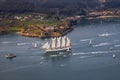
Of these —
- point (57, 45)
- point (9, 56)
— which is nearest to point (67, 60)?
point (57, 45)

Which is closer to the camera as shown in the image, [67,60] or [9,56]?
[67,60]

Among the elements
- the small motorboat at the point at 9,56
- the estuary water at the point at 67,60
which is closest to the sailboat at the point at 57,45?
the estuary water at the point at 67,60

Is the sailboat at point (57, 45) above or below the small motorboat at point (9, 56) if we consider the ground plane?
above

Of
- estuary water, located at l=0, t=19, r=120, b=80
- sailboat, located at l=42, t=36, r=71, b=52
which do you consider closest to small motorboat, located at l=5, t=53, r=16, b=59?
estuary water, located at l=0, t=19, r=120, b=80

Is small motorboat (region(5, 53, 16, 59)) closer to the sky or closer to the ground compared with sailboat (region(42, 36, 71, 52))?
closer to the ground

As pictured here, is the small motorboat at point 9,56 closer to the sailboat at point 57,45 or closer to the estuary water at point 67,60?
the estuary water at point 67,60

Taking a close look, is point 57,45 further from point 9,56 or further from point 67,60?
point 9,56

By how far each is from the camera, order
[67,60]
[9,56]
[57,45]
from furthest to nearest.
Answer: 1. [57,45]
2. [9,56]
3. [67,60]

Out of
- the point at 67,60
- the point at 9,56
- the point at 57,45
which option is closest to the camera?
the point at 67,60

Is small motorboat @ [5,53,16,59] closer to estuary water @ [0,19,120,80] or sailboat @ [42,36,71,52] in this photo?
estuary water @ [0,19,120,80]
